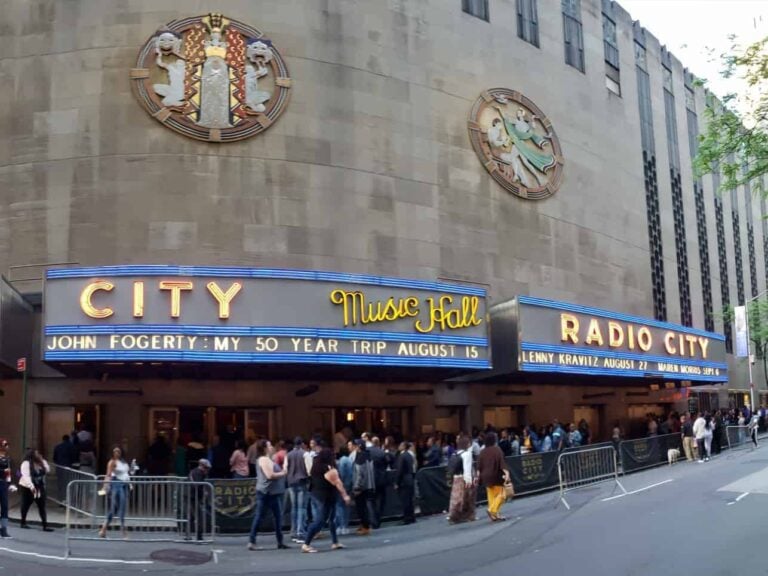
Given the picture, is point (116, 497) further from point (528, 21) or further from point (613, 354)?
point (528, 21)

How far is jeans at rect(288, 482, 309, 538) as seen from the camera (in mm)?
15555

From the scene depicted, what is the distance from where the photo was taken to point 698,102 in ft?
158

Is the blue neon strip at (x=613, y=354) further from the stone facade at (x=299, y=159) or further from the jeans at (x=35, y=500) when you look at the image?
the jeans at (x=35, y=500)

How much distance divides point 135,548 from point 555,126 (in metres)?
23.5

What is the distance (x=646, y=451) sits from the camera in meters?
26.5

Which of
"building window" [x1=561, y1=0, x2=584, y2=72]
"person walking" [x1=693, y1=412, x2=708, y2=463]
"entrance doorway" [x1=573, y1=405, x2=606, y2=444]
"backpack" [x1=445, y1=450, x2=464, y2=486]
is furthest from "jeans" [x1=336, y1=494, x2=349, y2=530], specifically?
"building window" [x1=561, y1=0, x2=584, y2=72]

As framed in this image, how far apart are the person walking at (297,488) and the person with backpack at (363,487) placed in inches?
38.5

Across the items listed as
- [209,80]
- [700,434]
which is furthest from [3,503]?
[700,434]

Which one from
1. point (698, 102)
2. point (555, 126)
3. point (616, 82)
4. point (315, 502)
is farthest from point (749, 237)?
point (315, 502)

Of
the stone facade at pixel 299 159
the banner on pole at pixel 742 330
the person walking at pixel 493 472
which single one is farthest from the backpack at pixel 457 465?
the banner on pole at pixel 742 330

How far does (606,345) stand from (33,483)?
18.7 m

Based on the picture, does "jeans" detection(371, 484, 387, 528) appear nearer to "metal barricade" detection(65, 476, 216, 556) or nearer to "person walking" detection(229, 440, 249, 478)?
"metal barricade" detection(65, 476, 216, 556)

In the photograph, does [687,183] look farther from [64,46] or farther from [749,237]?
[64,46]

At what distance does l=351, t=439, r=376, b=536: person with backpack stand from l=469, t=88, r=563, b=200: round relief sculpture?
15197 millimetres
